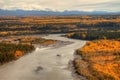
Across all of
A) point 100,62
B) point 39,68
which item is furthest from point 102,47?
point 39,68

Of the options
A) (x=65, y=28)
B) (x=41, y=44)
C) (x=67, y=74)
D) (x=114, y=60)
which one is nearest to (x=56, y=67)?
(x=67, y=74)

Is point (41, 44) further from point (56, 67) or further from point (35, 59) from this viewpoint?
point (56, 67)

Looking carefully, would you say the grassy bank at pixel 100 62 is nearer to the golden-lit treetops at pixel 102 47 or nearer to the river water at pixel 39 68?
the golden-lit treetops at pixel 102 47

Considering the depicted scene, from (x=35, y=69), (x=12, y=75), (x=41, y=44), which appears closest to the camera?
(x=12, y=75)

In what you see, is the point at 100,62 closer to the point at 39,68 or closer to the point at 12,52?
the point at 39,68

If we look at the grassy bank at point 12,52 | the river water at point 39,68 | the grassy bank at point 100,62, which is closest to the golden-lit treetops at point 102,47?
the grassy bank at point 100,62

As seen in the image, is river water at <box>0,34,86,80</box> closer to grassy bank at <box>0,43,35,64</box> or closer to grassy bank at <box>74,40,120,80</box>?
grassy bank at <box>0,43,35,64</box>

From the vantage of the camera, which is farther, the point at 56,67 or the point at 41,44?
the point at 41,44
